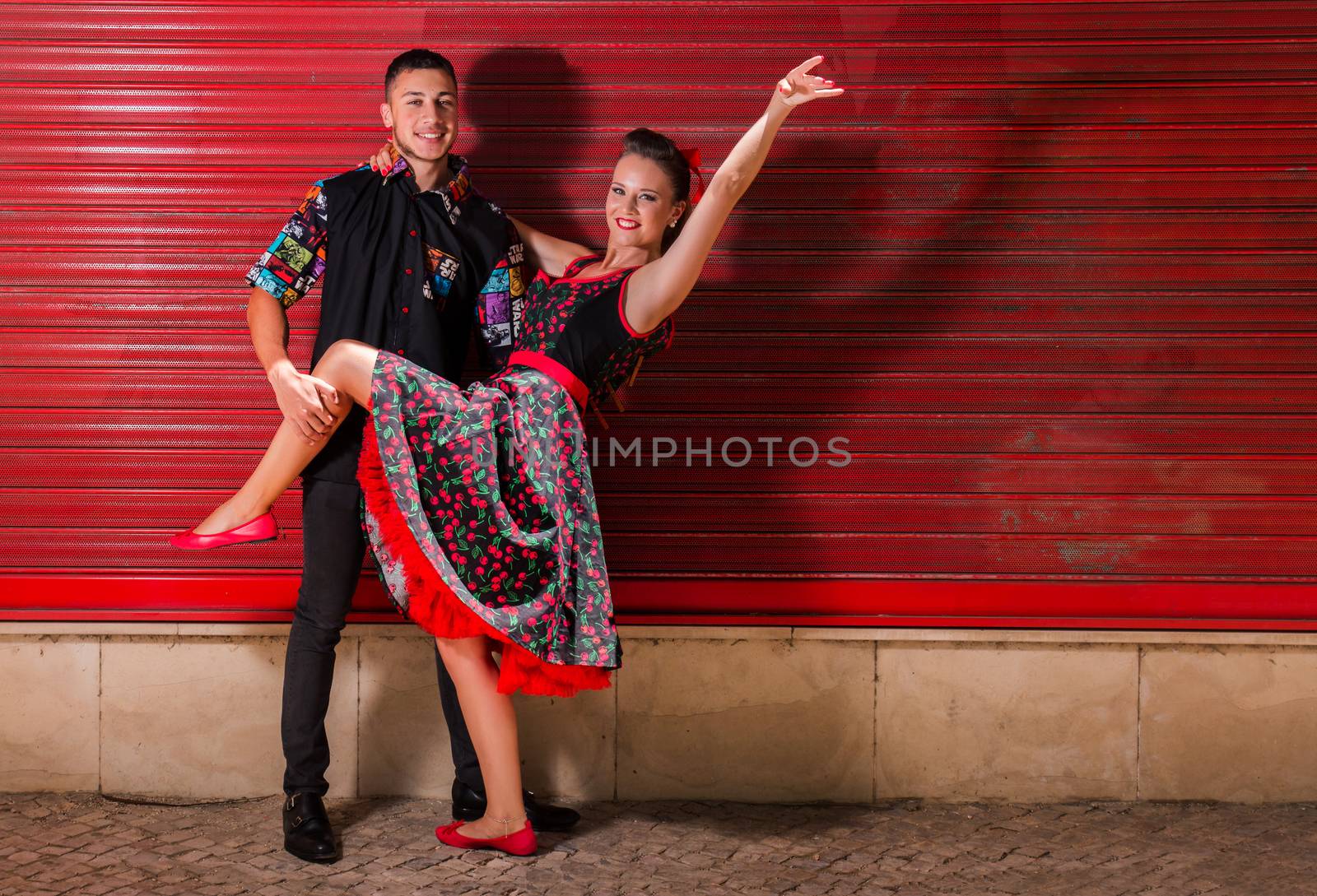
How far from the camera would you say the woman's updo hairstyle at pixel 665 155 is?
363 cm

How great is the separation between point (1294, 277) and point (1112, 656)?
164 centimetres

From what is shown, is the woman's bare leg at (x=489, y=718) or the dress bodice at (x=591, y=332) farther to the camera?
the woman's bare leg at (x=489, y=718)

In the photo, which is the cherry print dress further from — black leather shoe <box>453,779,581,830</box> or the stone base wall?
the stone base wall

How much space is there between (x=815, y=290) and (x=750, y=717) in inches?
66.7

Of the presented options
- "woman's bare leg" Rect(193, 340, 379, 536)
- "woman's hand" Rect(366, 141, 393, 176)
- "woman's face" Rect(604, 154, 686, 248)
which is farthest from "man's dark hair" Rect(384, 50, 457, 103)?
"woman's bare leg" Rect(193, 340, 379, 536)

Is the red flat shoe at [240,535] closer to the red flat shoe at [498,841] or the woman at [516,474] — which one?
the woman at [516,474]

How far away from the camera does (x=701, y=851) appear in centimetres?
382

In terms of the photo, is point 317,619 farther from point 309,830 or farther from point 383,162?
point 383,162

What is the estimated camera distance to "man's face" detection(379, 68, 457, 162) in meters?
3.66

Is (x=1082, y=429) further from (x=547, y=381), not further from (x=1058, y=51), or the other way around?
(x=547, y=381)

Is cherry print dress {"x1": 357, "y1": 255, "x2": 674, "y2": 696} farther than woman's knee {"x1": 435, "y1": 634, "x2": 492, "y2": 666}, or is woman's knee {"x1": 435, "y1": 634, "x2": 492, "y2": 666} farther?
woman's knee {"x1": 435, "y1": 634, "x2": 492, "y2": 666}

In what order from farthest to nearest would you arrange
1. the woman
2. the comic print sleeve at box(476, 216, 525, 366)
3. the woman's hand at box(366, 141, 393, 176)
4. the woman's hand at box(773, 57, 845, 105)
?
the comic print sleeve at box(476, 216, 525, 366) < the woman's hand at box(366, 141, 393, 176) < the woman < the woman's hand at box(773, 57, 845, 105)

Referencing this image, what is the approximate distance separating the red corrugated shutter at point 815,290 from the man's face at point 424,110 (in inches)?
21.9

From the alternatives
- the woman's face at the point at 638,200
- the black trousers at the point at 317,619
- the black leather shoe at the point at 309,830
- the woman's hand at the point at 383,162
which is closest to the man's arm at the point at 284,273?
the woman's hand at the point at 383,162
